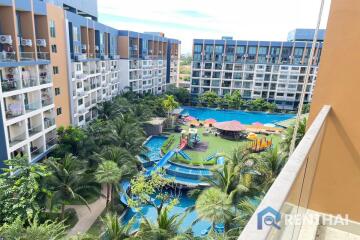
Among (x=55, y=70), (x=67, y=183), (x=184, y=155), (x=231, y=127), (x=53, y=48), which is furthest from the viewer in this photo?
(x=231, y=127)

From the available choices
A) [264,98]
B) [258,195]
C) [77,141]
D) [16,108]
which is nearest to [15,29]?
[16,108]

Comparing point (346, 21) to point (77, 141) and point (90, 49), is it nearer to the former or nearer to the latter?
point (77, 141)

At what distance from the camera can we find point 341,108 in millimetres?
4383

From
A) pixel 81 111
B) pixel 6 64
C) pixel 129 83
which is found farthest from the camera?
pixel 129 83

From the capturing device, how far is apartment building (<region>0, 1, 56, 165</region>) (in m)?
16.1

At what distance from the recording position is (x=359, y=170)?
4348 millimetres

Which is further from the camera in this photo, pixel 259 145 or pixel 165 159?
pixel 259 145

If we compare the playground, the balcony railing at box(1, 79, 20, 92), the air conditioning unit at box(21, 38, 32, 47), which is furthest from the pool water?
the air conditioning unit at box(21, 38, 32, 47)

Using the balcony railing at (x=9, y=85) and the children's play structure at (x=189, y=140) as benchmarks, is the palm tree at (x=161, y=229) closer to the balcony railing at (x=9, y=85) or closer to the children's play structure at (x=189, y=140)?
the balcony railing at (x=9, y=85)

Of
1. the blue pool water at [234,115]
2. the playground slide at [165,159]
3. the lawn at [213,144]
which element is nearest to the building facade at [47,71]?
the playground slide at [165,159]

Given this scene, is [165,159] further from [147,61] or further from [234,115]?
[147,61]

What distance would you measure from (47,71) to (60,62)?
7.82 ft

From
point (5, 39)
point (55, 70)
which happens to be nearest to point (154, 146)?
point (55, 70)

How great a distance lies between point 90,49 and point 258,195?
85.9 feet
